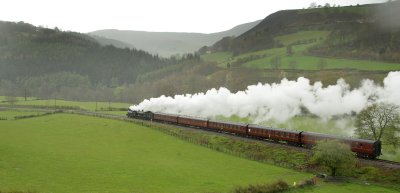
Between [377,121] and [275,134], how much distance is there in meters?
13.3

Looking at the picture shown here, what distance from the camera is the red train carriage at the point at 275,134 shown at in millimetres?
50344

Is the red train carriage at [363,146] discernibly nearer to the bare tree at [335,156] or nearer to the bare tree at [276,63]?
the bare tree at [335,156]

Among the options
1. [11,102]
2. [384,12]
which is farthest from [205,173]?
[384,12]

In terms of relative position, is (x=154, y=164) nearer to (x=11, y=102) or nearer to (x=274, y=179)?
→ (x=274, y=179)

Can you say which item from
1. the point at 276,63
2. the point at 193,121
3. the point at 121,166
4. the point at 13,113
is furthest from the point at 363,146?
the point at 276,63

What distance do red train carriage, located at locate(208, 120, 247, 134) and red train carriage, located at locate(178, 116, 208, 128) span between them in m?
1.26

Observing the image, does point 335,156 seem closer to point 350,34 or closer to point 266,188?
point 266,188

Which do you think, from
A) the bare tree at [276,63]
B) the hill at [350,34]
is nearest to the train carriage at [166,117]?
the bare tree at [276,63]


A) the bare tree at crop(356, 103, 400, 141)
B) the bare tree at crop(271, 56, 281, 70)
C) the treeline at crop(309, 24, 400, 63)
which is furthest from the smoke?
the bare tree at crop(271, 56, 281, 70)

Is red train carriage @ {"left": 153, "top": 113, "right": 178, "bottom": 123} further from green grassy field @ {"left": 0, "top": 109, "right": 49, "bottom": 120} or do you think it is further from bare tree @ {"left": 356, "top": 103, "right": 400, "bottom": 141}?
green grassy field @ {"left": 0, "top": 109, "right": 49, "bottom": 120}

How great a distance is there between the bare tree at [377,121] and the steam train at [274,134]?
6.28 m

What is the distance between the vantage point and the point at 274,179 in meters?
39.0

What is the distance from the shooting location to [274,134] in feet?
173

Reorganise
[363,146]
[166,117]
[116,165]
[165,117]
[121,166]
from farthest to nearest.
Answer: [165,117] → [166,117] → [363,146] → [116,165] → [121,166]
